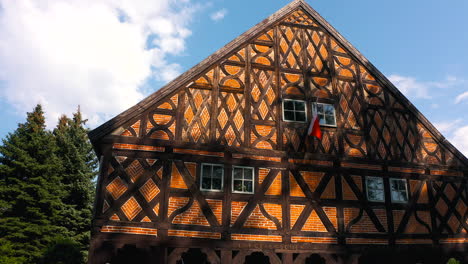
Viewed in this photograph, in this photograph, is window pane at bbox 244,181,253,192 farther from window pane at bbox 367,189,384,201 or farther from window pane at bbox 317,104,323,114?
window pane at bbox 367,189,384,201

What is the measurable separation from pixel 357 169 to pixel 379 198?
123 cm

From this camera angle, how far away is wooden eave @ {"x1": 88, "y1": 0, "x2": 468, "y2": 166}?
975 cm

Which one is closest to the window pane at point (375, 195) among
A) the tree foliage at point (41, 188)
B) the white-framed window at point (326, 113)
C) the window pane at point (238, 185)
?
the white-framed window at point (326, 113)

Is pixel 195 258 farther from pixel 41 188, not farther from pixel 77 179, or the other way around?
pixel 77 179

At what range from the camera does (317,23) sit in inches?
522

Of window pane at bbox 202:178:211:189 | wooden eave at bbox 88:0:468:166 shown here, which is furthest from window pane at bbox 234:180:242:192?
wooden eave at bbox 88:0:468:166

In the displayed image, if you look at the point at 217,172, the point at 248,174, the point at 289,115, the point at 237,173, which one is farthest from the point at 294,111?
the point at 217,172

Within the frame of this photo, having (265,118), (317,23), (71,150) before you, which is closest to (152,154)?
(265,118)

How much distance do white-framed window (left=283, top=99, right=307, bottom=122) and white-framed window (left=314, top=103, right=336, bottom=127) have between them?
21.3 inches

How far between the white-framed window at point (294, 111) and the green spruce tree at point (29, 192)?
54.9 ft

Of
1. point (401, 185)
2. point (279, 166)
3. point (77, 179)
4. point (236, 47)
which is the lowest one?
point (401, 185)

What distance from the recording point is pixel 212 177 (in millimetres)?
9945

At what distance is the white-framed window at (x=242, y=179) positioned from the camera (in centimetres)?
1002

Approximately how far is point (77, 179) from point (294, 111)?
1827 centimetres
